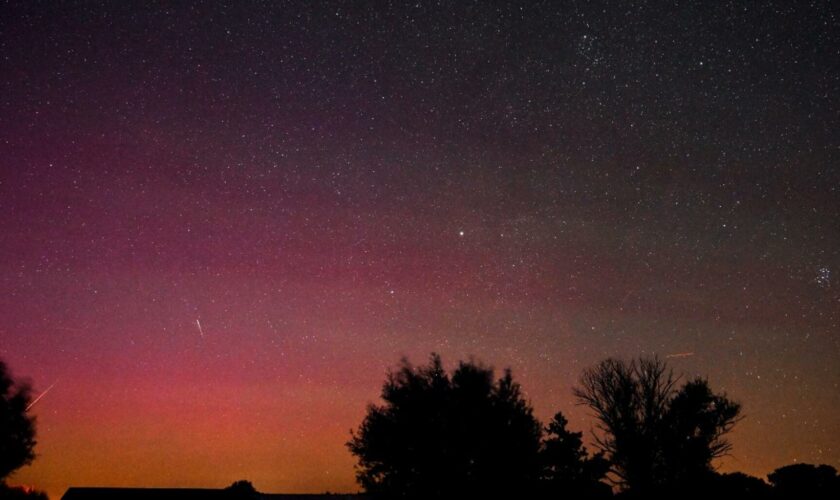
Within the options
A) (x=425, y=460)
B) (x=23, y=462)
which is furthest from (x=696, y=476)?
(x=23, y=462)

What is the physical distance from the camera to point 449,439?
28406mm

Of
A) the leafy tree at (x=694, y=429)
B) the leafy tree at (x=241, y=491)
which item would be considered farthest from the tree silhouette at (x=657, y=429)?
the leafy tree at (x=241, y=491)

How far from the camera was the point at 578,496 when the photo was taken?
2897cm

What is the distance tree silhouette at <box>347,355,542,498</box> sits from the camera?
27688mm

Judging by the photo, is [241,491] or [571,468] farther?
[241,491]

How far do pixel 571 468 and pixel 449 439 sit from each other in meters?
6.99

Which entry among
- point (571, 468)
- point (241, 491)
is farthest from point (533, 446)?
point (241, 491)

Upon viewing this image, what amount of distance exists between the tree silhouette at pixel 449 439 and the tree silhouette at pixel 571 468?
0.87 m

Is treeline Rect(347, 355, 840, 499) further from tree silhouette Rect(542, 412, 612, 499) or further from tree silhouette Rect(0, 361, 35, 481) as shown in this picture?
tree silhouette Rect(0, 361, 35, 481)

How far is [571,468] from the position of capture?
99.6 ft

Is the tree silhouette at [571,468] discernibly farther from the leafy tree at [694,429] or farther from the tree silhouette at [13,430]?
the tree silhouette at [13,430]

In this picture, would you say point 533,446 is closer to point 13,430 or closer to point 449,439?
point 449,439

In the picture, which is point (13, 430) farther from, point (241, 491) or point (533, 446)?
point (533, 446)

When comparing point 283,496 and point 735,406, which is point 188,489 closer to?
point 283,496
